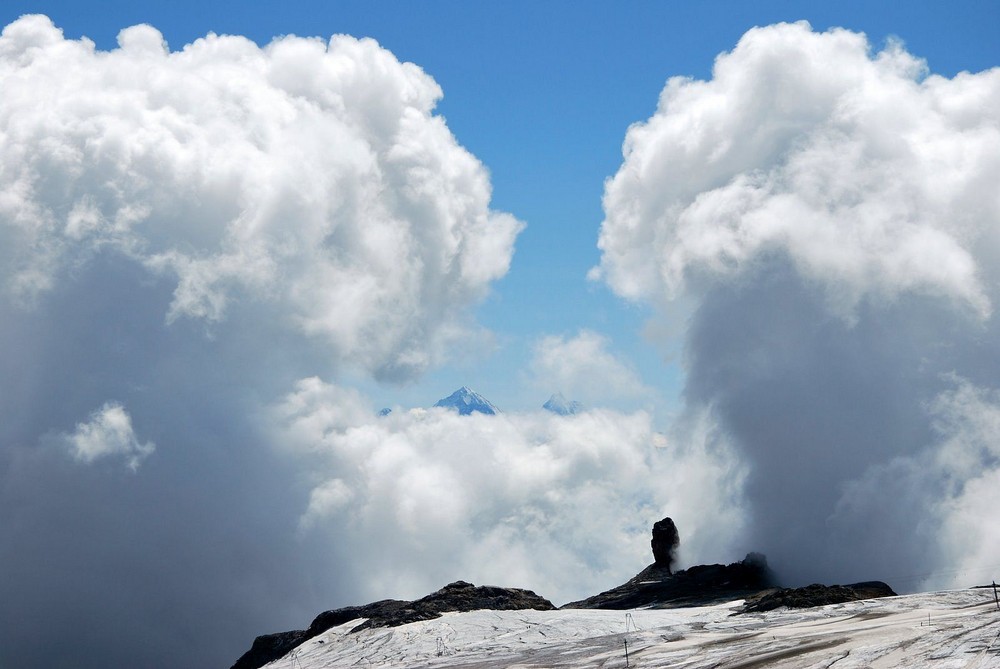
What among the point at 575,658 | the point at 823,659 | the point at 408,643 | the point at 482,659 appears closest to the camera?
the point at 823,659

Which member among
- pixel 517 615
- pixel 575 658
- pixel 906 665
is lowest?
pixel 906 665

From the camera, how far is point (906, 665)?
4252 inches

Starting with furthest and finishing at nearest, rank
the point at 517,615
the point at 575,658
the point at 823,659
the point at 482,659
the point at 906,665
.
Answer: the point at 517,615 < the point at 482,659 < the point at 575,658 < the point at 823,659 < the point at 906,665

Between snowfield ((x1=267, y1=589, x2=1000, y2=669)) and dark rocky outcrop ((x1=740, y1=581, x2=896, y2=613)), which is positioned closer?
snowfield ((x1=267, y1=589, x2=1000, y2=669))

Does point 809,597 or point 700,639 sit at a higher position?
point 809,597

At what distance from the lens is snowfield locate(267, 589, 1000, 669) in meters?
115

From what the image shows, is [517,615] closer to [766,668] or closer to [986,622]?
[766,668]

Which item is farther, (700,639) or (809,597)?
(809,597)

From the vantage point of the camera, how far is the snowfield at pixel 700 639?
376ft

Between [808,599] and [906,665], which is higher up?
[808,599]

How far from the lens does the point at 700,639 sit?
148m

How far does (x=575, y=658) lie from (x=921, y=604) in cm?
5257

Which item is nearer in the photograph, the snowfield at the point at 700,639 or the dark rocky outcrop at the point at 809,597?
the snowfield at the point at 700,639

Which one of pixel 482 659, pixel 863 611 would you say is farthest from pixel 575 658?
pixel 863 611
